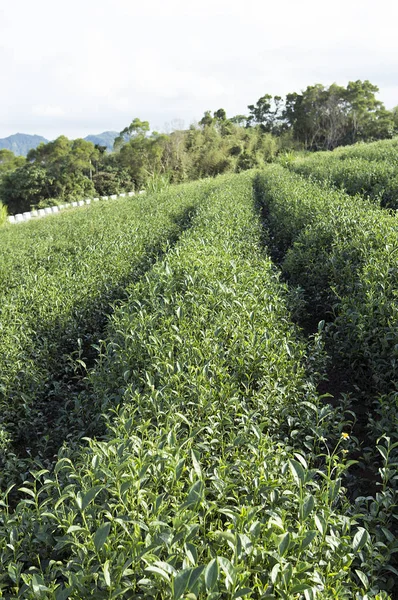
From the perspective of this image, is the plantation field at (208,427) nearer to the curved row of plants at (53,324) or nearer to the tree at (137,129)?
the curved row of plants at (53,324)

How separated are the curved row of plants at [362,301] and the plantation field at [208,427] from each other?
0.08 feet

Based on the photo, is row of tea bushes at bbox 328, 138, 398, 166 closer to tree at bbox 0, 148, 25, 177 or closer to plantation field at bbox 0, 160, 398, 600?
plantation field at bbox 0, 160, 398, 600

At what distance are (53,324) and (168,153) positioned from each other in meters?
35.1

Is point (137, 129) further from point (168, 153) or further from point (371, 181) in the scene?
point (371, 181)

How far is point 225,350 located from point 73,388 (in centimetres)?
206

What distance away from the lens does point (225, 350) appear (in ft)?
9.70

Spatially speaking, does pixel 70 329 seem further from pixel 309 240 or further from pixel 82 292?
pixel 309 240

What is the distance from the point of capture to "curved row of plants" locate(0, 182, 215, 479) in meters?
3.43

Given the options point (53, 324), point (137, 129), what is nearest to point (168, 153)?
point (137, 129)

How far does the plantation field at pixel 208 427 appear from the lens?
54.2 inches

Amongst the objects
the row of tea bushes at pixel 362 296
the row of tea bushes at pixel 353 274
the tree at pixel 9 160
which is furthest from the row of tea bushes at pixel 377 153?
the tree at pixel 9 160

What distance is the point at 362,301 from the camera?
3570 mm

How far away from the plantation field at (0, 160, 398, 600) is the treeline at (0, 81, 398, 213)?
2811cm

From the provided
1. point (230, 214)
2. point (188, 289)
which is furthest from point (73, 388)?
point (230, 214)
